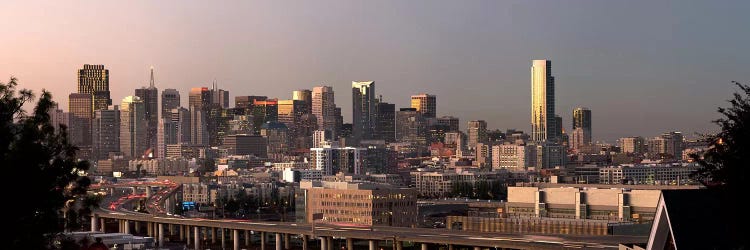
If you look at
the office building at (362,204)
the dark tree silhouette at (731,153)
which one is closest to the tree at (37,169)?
the dark tree silhouette at (731,153)

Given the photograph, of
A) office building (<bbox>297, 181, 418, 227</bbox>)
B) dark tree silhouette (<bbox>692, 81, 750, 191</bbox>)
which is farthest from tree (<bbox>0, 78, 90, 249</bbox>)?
office building (<bbox>297, 181, 418, 227</bbox>)

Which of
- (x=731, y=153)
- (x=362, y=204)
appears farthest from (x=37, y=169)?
(x=362, y=204)

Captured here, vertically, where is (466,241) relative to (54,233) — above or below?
below

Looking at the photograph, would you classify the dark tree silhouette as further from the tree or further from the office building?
the office building

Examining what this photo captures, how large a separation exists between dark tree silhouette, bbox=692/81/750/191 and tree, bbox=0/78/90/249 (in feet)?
35.7

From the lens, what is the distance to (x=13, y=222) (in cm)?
2142

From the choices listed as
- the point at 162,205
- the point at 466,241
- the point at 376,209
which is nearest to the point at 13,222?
the point at 466,241

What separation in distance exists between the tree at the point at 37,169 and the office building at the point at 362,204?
87.3m

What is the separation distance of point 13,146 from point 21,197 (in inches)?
34.3

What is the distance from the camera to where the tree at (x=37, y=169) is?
21172 mm

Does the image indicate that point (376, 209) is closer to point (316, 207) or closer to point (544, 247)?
point (316, 207)

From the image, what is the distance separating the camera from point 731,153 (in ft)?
71.2

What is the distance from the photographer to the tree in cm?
2117

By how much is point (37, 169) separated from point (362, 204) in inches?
3562
